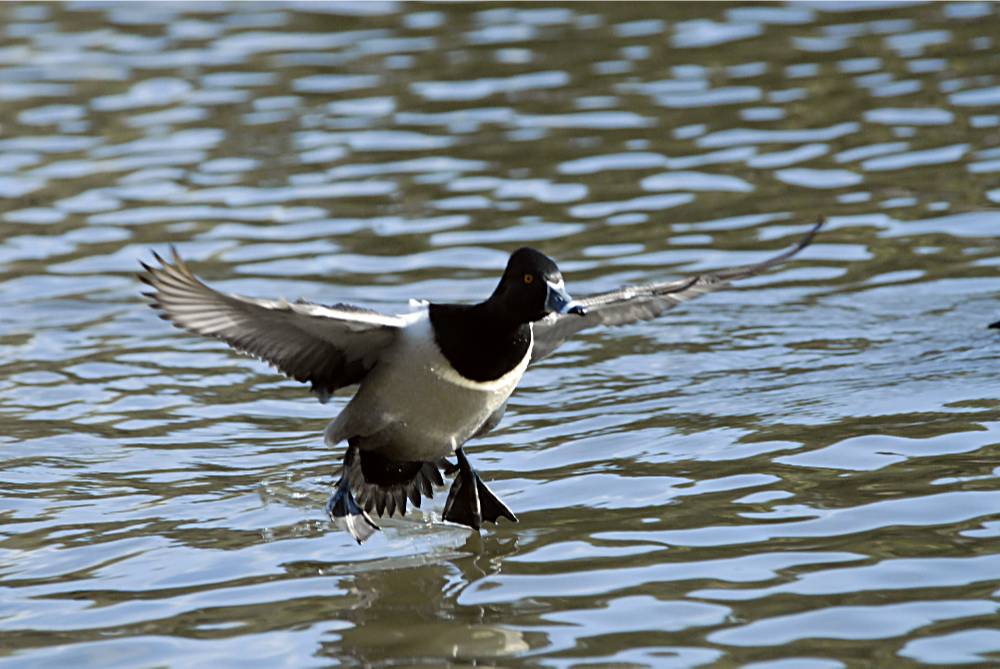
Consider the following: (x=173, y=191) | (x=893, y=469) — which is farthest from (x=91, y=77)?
(x=893, y=469)

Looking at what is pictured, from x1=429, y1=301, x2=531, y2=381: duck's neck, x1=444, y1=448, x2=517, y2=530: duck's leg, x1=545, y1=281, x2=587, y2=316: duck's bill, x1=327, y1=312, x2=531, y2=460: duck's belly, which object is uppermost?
x1=545, y1=281, x2=587, y2=316: duck's bill

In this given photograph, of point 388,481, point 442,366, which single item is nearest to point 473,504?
point 388,481

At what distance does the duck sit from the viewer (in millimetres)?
6250

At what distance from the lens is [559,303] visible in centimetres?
629

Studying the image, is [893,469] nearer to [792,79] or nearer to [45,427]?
[45,427]

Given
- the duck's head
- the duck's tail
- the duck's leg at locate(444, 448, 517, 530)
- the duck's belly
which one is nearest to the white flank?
the duck's belly

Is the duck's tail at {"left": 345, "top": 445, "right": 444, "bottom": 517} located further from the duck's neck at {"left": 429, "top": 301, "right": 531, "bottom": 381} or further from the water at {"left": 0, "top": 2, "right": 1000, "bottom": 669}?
the duck's neck at {"left": 429, "top": 301, "right": 531, "bottom": 381}

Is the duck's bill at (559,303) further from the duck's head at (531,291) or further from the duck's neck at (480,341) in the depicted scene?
the duck's neck at (480,341)

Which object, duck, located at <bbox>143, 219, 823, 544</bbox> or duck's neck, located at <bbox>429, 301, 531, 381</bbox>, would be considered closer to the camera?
duck, located at <bbox>143, 219, 823, 544</bbox>

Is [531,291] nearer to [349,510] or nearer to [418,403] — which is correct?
[418,403]

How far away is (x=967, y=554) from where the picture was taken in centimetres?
582

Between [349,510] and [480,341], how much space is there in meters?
0.90

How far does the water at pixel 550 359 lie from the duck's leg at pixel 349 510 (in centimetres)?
10

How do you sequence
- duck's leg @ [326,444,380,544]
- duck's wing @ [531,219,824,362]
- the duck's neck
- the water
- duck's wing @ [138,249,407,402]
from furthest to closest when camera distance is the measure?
duck's wing @ [531,219,824,362], duck's leg @ [326,444,380,544], the duck's neck, duck's wing @ [138,249,407,402], the water
